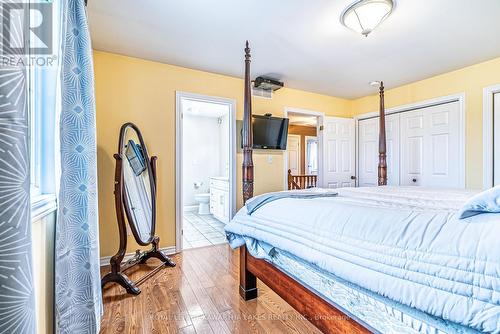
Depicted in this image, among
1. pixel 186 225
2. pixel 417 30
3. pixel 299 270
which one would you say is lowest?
pixel 186 225

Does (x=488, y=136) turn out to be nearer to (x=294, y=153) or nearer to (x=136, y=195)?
(x=136, y=195)

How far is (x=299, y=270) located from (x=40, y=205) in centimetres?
123

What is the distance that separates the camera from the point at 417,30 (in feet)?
7.21

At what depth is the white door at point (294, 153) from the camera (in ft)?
23.8

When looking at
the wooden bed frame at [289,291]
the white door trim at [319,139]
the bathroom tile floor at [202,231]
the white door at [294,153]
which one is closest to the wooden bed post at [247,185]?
the wooden bed frame at [289,291]

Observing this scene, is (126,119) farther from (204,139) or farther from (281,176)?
(204,139)

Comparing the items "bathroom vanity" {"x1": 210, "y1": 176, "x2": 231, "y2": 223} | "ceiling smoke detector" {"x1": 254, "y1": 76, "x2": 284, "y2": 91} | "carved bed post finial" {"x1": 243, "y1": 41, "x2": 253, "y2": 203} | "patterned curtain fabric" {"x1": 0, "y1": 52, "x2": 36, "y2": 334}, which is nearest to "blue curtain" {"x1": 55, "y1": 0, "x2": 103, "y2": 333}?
"patterned curtain fabric" {"x1": 0, "y1": 52, "x2": 36, "y2": 334}

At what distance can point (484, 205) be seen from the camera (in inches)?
27.9

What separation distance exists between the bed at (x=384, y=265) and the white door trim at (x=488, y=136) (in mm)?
2321

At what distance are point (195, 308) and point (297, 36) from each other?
2544mm

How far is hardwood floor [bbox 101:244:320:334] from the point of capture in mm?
1556

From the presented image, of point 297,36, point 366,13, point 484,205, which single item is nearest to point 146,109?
point 297,36

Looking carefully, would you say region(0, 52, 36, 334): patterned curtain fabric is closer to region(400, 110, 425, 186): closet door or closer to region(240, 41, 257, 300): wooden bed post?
region(240, 41, 257, 300): wooden bed post

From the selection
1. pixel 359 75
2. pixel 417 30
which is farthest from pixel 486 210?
pixel 359 75
